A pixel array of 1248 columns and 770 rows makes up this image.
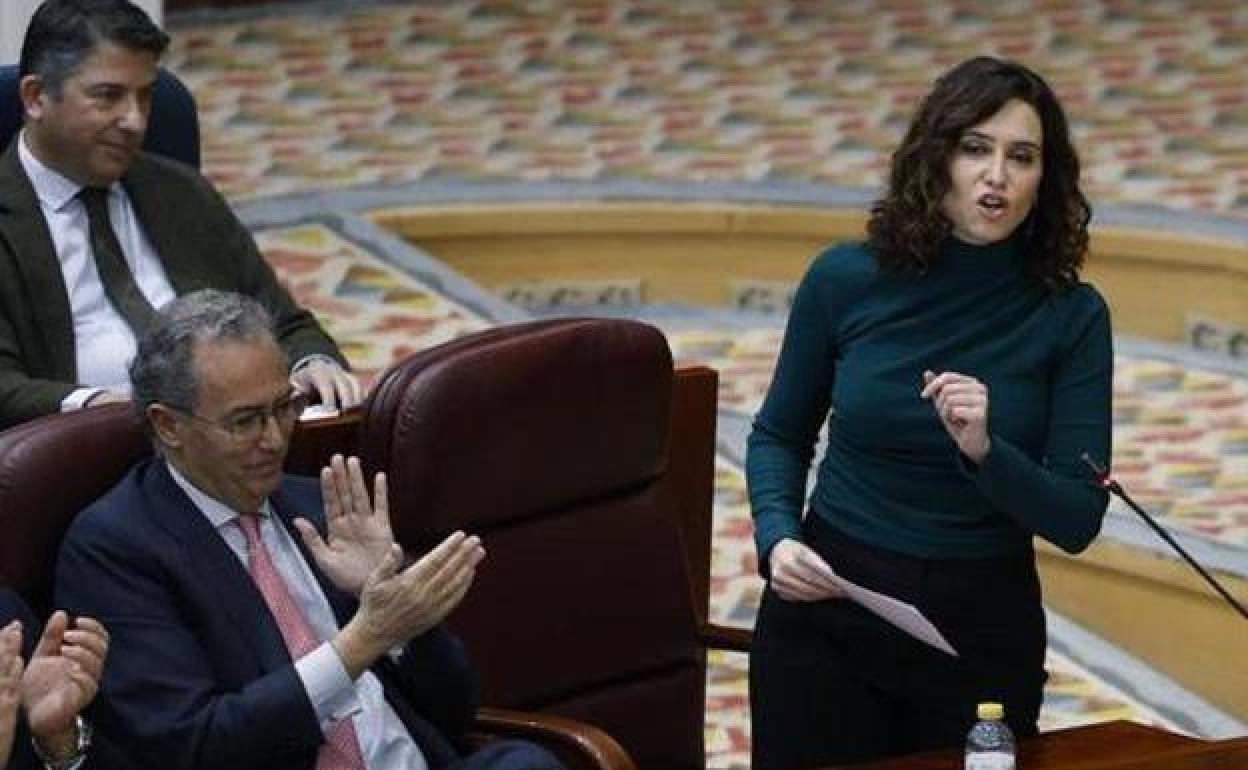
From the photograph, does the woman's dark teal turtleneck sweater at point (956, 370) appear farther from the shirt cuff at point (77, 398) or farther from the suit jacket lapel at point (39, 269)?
the suit jacket lapel at point (39, 269)

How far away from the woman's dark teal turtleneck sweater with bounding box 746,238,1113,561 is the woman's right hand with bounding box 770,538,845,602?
0.05m

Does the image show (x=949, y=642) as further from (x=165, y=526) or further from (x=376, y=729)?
(x=165, y=526)

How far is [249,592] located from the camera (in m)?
3.60

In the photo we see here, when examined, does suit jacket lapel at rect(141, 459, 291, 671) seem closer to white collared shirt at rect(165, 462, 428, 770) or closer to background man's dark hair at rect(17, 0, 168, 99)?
white collared shirt at rect(165, 462, 428, 770)

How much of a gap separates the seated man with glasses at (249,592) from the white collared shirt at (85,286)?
641 mm

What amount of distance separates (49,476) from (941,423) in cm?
95

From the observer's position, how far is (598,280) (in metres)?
7.56

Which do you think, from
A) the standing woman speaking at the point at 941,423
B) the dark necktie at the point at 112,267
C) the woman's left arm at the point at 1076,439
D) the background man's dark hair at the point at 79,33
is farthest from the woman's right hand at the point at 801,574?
the background man's dark hair at the point at 79,33

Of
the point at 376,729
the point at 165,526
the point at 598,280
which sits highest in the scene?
the point at 165,526

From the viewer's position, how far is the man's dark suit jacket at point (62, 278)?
13.7ft

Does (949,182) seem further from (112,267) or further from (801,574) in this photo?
(112,267)

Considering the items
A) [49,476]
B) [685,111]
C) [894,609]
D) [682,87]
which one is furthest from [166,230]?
[682,87]

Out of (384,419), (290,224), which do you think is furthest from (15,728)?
(290,224)

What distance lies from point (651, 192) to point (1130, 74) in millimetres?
1556
